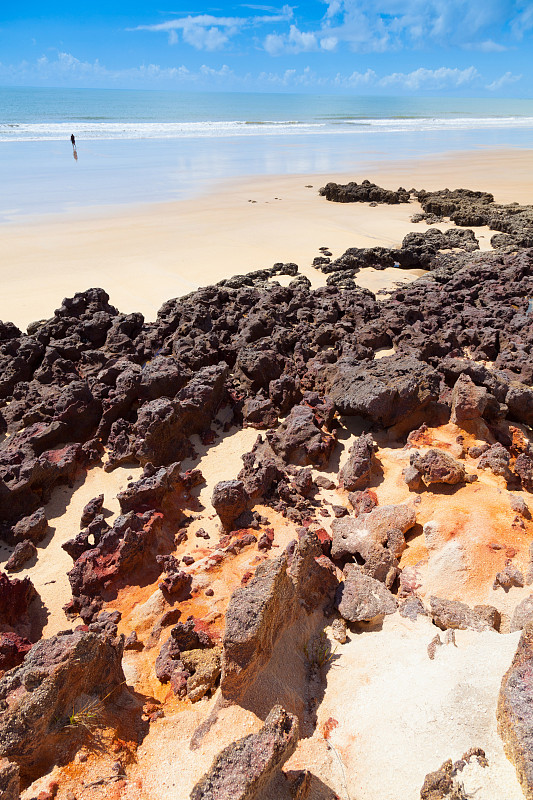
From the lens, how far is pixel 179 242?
42.2 ft

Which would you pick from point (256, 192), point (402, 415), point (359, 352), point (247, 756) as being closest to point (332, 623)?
point (247, 756)

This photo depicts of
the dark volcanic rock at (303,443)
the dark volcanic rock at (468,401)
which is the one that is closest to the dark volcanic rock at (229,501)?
the dark volcanic rock at (303,443)

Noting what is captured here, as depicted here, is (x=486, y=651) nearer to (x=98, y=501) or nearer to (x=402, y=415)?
(x=402, y=415)

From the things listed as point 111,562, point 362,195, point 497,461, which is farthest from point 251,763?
point 362,195

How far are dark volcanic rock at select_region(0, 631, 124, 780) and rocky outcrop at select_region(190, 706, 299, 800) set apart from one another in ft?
2.83

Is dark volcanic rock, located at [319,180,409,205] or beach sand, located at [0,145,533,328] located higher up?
dark volcanic rock, located at [319,180,409,205]

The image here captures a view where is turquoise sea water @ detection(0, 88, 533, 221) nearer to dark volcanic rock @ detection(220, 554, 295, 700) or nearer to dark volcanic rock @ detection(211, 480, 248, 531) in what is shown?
dark volcanic rock @ detection(211, 480, 248, 531)

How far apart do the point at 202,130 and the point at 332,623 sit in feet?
160

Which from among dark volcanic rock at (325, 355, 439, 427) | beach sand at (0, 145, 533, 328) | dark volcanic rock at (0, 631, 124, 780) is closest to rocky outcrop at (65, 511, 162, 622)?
dark volcanic rock at (0, 631, 124, 780)

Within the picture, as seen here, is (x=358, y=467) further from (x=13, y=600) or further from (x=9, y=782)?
(x=9, y=782)

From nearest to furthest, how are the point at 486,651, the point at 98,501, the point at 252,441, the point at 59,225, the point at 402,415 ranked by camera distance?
the point at 486,651
the point at 98,501
the point at 402,415
the point at 252,441
the point at 59,225

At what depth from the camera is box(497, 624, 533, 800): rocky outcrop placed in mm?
2105

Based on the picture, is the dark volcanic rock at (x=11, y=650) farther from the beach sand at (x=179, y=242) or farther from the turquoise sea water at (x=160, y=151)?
the turquoise sea water at (x=160, y=151)

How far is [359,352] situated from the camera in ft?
22.4
